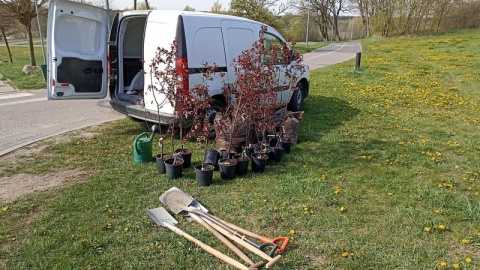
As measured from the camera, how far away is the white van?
18.3ft

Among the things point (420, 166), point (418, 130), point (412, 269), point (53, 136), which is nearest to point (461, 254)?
point (412, 269)

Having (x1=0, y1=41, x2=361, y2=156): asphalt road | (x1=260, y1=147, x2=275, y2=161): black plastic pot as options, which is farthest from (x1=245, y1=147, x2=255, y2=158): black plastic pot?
(x1=0, y1=41, x2=361, y2=156): asphalt road

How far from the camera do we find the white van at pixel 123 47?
557 cm

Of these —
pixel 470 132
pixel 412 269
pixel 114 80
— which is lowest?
pixel 412 269

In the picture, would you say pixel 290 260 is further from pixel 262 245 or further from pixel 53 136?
pixel 53 136

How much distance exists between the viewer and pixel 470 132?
6.91 meters

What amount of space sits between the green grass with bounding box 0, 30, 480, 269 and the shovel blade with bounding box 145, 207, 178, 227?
0.23 feet

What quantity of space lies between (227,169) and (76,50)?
3.54m

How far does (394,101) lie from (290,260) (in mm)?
7983

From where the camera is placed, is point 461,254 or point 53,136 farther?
point 53,136

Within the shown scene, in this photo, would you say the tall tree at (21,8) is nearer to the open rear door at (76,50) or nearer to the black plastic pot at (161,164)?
the open rear door at (76,50)

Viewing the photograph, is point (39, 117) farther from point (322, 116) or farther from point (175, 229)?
point (322, 116)

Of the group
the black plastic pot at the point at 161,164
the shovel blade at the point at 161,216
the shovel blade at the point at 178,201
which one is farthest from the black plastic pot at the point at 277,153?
the shovel blade at the point at 161,216

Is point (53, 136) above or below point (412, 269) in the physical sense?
above
